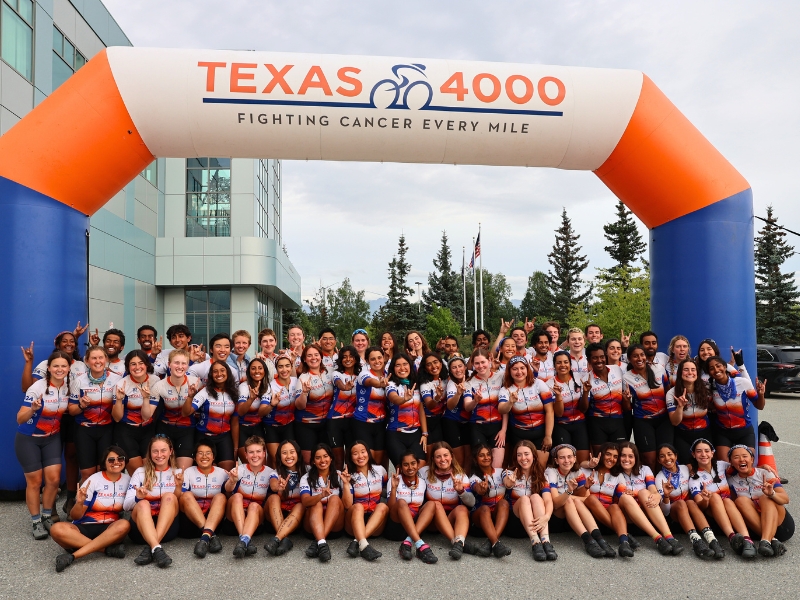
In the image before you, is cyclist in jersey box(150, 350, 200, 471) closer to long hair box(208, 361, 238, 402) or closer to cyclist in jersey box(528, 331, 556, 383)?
long hair box(208, 361, 238, 402)

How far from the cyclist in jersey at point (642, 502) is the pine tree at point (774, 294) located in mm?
29616

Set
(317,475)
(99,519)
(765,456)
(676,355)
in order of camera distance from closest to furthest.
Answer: (99,519) → (317,475) → (765,456) → (676,355)

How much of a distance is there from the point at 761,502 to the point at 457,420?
8.40 feet

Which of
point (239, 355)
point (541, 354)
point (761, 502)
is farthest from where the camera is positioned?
point (541, 354)

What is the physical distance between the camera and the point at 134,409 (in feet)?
18.0

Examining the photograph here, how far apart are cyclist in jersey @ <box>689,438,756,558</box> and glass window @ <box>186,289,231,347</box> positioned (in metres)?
20.2

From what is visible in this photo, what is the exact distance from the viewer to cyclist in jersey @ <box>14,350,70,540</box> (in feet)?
17.3

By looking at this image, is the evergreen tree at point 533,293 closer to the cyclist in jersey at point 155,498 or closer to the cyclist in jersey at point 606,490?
the cyclist in jersey at point 606,490

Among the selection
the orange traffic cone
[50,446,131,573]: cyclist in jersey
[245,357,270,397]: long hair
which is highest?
[245,357,270,397]: long hair

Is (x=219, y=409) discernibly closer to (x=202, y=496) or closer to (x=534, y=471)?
(x=202, y=496)

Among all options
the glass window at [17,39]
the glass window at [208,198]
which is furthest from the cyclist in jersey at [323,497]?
the glass window at [208,198]

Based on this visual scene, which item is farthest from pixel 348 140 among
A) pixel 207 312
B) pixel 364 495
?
pixel 207 312

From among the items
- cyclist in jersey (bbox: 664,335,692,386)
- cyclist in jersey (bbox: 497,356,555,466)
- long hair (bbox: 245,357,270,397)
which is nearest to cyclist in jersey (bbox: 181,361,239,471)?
long hair (bbox: 245,357,270,397)

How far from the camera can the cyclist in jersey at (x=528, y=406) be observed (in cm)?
561
